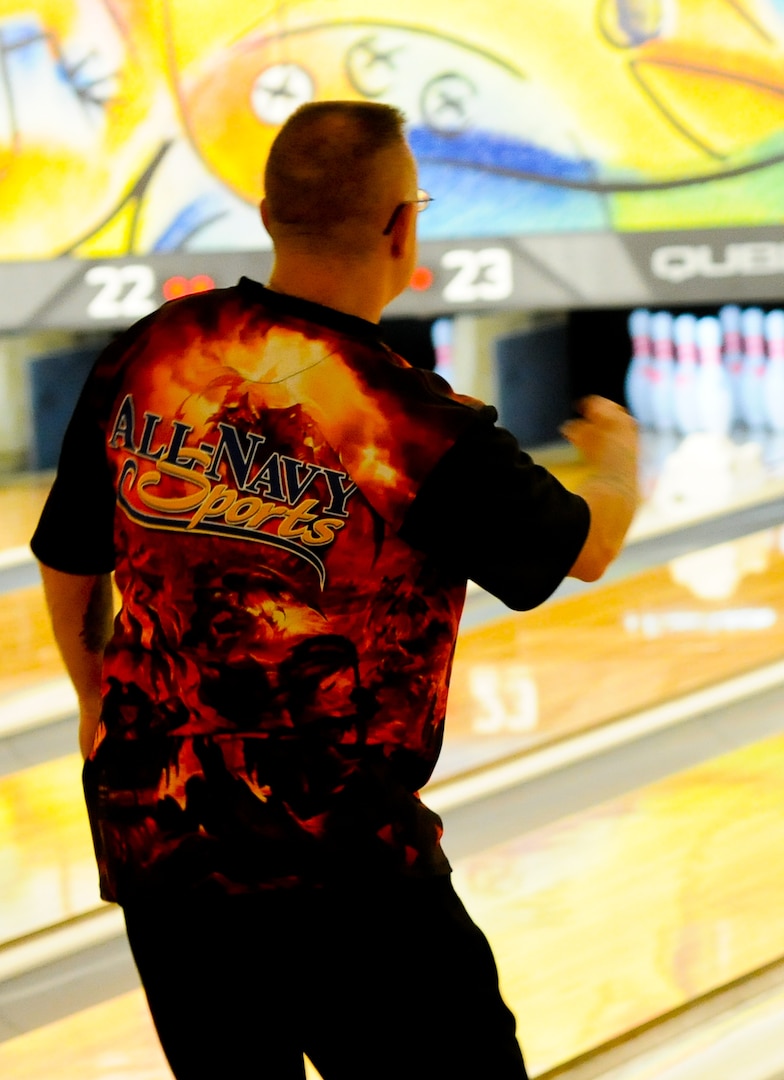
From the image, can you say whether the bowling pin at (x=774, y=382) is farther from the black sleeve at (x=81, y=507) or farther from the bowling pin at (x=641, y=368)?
the black sleeve at (x=81, y=507)

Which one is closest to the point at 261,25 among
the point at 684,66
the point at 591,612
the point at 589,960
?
the point at 684,66

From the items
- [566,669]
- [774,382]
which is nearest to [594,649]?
[566,669]

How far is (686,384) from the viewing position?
4.66 m

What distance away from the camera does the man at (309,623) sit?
867 mm

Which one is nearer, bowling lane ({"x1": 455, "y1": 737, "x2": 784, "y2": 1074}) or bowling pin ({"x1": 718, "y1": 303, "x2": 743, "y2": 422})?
bowling lane ({"x1": 455, "y1": 737, "x2": 784, "y2": 1074})

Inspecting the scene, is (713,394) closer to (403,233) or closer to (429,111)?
(429,111)

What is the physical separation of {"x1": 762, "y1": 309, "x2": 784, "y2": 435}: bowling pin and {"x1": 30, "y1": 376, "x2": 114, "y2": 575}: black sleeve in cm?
371

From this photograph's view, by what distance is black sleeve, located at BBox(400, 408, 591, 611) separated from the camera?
86 centimetres

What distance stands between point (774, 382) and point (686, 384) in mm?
299

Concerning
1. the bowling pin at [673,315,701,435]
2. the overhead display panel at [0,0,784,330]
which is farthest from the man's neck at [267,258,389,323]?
the bowling pin at [673,315,701,435]

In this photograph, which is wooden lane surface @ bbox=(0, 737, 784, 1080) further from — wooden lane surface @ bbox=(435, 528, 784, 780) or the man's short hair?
the man's short hair

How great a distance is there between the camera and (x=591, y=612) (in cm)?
312

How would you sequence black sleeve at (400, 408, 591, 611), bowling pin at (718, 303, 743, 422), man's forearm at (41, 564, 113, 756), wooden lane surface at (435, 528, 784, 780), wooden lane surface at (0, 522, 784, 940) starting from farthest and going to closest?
bowling pin at (718, 303, 743, 422) → wooden lane surface at (435, 528, 784, 780) → wooden lane surface at (0, 522, 784, 940) → man's forearm at (41, 564, 113, 756) → black sleeve at (400, 408, 591, 611)

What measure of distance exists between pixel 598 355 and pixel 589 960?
3.39 metres
